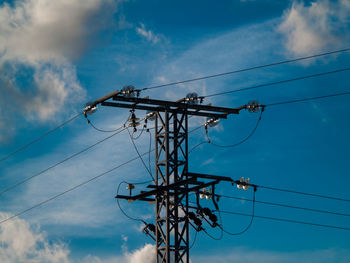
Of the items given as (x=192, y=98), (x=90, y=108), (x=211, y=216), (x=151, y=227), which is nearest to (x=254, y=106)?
(x=192, y=98)

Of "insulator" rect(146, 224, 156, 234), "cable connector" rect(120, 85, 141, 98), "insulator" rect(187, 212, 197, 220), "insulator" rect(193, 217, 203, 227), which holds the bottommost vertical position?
"insulator" rect(193, 217, 203, 227)

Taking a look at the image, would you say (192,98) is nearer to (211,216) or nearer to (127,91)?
(127,91)

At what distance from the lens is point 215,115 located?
117 ft

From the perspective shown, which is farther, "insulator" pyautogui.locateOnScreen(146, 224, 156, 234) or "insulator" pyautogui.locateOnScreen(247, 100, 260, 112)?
"insulator" pyautogui.locateOnScreen(247, 100, 260, 112)

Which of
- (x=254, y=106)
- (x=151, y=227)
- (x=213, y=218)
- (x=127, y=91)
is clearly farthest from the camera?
(x=254, y=106)

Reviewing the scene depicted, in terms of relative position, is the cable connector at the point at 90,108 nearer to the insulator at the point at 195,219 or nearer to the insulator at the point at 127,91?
the insulator at the point at 127,91

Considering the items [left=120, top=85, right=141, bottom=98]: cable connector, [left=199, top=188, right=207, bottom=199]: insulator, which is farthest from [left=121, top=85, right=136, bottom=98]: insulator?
[left=199, top=188, right=207, bottom=199]: insulator

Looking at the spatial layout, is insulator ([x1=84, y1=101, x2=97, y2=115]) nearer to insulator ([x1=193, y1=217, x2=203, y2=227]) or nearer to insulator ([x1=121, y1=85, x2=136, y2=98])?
insulator ([x1=121, y1=85, x2=136, y2=98])

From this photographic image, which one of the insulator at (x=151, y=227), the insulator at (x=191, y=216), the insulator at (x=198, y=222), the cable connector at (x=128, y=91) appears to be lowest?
the insulator at (x=198, y=222)

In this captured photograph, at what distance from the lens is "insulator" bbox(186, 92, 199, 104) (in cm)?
3375

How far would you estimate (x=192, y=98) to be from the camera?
3378 cm

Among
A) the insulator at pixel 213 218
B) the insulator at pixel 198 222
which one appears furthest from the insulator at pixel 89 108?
the insulator at pixel 213 218

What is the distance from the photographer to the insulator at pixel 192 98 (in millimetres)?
33750

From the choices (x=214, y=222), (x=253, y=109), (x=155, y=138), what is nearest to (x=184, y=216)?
(x=214, y=222)
